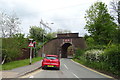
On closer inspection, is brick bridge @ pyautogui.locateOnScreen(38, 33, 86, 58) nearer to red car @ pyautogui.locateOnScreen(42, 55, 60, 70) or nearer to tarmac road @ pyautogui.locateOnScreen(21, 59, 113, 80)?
red car @ pyautogui.locateOnScreen(42, 55, 60, 70)

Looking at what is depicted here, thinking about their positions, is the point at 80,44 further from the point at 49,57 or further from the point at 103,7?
the point at 49,57

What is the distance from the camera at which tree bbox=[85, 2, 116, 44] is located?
101 feet

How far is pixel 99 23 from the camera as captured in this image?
103ft

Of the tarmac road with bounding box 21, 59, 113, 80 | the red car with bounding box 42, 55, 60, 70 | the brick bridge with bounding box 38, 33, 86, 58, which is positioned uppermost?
the brick bridge with bounding box 38, 33, 86, 58

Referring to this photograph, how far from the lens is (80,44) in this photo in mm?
49688

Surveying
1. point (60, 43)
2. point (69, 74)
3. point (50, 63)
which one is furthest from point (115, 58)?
→ point (60, 43)

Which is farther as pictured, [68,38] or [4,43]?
[68,38]

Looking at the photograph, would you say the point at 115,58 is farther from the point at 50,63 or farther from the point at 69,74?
the point at 50,63

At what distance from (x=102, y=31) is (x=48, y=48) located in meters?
24.7

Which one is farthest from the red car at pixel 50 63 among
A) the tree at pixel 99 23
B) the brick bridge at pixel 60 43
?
the brick bridge at pixel 60 43

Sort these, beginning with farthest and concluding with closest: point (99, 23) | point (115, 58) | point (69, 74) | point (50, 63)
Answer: point (99, 23), point (50, 63), point (69, 74), point (115, 58)

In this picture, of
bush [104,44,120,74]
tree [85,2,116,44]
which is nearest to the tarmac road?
bush [104,44,120,74]

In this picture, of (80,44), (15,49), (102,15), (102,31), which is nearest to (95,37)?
(102,31)

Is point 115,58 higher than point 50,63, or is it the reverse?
point 115,58
